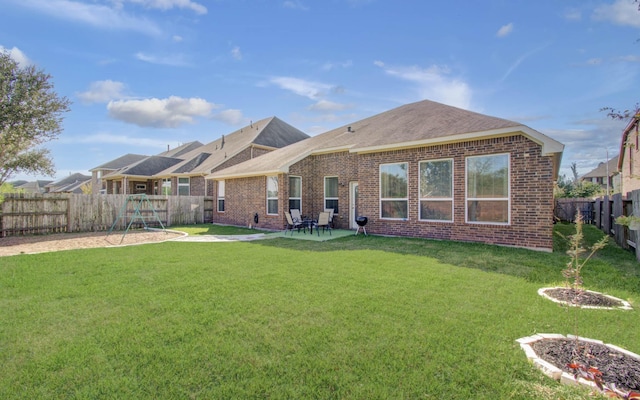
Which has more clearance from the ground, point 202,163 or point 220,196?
point 202,163

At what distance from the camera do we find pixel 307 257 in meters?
7.82

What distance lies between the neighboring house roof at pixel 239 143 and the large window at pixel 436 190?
16.4 m

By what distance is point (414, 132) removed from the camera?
11.3 metres

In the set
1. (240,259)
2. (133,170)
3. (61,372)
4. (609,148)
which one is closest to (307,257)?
(240,259)

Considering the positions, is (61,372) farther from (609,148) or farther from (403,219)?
(609,148)

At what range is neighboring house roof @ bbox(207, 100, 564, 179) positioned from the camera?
8.94 metres

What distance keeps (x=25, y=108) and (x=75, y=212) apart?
608cm

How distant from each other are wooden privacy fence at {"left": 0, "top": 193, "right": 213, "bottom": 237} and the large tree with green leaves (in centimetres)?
502

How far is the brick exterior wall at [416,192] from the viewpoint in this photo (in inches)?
336

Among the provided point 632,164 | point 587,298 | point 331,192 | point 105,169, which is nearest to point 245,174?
point 331,192

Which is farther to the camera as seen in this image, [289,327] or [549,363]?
[289,327]

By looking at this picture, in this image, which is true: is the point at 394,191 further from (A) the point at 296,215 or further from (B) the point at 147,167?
(B) the point at 147,167

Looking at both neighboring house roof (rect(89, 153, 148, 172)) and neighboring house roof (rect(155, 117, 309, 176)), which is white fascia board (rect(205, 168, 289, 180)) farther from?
neighboring house roof (rect(89, 153, 148, 172))

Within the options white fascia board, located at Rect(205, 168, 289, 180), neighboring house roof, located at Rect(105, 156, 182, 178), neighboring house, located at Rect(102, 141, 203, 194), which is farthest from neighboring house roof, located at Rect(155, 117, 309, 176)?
white fascia board, located at Rect(205, 168, 289, 180)
